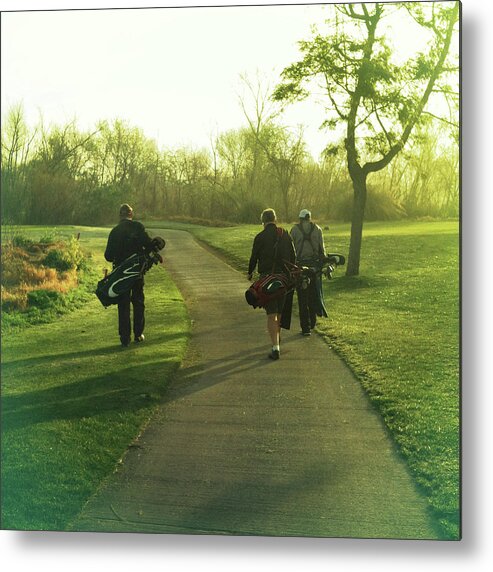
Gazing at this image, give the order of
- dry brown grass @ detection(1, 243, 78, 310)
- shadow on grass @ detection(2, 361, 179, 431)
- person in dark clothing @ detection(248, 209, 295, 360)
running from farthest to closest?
dry brown grass @ detection(1, 243, 78, 310)
person in dark clothing @ detection(248, 209, 295, 360)
shadow on grass @ detection(2, 361, 179, 431)

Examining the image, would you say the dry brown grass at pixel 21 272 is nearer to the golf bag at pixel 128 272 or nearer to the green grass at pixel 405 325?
the golf bag at pixel 128 272

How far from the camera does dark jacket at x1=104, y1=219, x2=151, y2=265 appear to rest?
6.01 meters

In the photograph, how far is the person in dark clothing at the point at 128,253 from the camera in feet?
19.7

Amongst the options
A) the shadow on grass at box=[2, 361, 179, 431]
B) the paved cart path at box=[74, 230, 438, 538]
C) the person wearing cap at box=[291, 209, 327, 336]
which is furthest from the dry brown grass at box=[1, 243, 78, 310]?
the person wearing cap at box=[291, 209, 327, 336]

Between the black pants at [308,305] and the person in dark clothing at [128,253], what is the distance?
1.10 meters

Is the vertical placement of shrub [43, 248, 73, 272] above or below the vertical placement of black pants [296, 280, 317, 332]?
above

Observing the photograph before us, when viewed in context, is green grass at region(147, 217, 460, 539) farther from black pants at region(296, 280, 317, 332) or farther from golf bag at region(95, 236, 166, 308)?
golf bag at region(95, 236, 166, 308)

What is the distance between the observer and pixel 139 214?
6.08 m

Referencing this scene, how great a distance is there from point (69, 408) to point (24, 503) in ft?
2.40

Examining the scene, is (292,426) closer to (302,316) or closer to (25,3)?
(302,316)

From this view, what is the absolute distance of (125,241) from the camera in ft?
19.8

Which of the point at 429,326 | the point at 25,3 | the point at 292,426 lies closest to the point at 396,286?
the point at 429,326

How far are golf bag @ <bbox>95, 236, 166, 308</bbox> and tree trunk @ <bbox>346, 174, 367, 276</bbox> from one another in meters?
1.30

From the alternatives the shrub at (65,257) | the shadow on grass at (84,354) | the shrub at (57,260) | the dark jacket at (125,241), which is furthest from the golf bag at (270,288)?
the shrub at (57,260)
